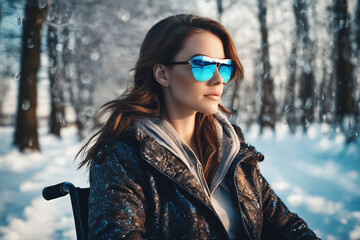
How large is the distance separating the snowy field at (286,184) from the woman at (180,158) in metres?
2.57

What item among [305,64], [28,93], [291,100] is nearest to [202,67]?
[305,64]

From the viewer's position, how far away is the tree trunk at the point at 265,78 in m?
9.33

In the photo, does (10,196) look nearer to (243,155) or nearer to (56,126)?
(243,155)

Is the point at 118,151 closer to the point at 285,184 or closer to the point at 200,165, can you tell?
the point at 200,165

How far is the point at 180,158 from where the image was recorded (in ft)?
5.45

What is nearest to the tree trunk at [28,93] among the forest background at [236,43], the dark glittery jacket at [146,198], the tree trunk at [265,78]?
the forest background at [236,43]

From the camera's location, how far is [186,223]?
1.56m

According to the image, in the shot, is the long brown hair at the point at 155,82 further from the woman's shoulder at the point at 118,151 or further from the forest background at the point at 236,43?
the forest background at the point at 236,43

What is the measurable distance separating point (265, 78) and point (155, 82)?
8522mm

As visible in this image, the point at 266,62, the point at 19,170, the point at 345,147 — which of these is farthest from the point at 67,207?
the point at 266,62

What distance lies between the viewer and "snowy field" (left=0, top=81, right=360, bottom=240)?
13.5 feet

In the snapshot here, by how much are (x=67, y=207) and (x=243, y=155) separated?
3898 mm

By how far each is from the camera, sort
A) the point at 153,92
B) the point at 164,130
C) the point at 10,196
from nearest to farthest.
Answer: the point at 164,130
the point at 153,92
the point at 10,196

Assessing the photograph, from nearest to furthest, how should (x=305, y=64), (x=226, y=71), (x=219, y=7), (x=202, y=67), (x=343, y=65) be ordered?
1. (x=202, y=67)
2. (x=226, y=71)
3. (x=343, y=65)
4. (x=305, y=64)
5. (x=219, y=7)
